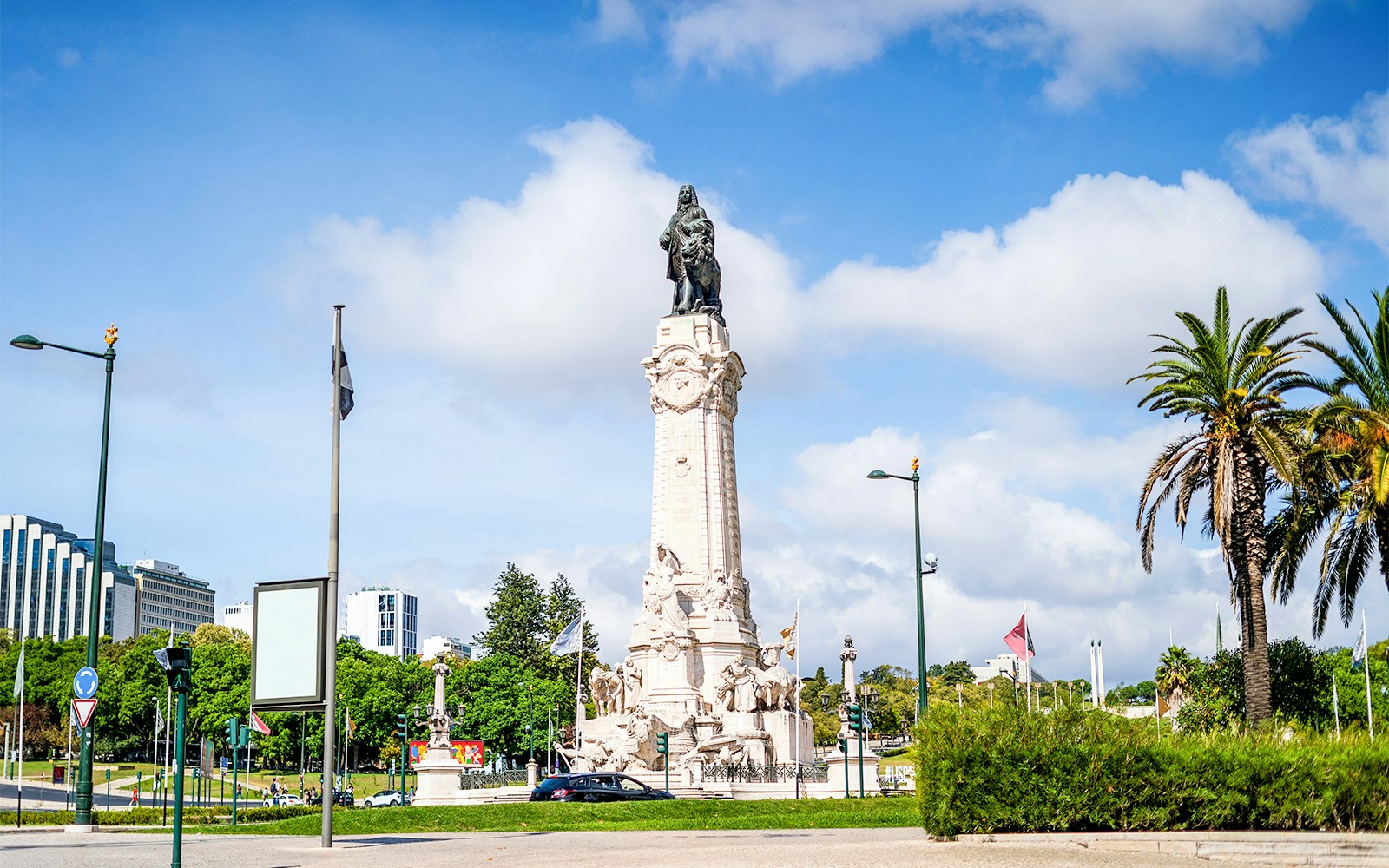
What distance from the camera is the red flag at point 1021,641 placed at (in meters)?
41.1

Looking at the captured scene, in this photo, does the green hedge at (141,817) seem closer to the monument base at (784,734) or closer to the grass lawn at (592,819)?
the grass lawn at (592,819)

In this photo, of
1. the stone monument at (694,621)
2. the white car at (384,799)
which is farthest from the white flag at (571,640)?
the white car at (384,799)

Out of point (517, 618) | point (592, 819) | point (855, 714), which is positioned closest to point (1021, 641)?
point (855, 714)

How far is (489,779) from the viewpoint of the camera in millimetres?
50344

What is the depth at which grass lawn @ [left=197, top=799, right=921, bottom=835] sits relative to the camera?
2820 cm

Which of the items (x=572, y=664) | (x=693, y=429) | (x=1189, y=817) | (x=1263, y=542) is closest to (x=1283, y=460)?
(x=1263, y=542)

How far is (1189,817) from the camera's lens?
60.0ft

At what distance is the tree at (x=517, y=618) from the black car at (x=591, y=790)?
7060 cm

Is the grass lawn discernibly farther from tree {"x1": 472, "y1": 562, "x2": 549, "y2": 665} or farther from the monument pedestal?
tree {"x1": 472, "y1": 562, "x2": 549, "y2": 665}

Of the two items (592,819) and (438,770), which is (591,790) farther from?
(438,770)

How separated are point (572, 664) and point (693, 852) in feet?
286

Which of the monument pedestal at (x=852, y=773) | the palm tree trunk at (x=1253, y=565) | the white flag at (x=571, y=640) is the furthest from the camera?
the white flag at (x=571, y=640)

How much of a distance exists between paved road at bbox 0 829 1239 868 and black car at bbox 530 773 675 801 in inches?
396

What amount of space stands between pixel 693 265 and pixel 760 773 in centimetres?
2232
